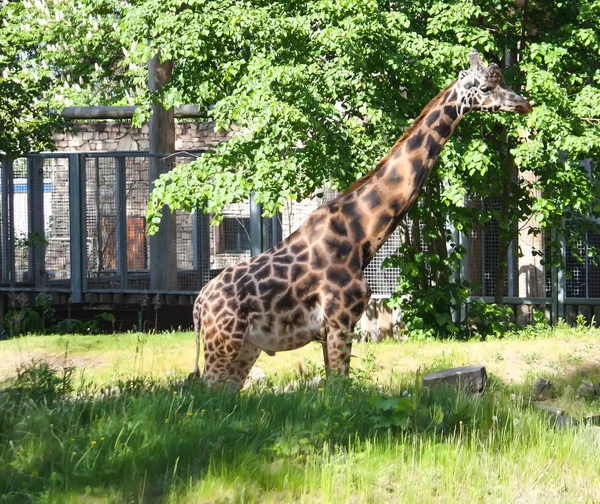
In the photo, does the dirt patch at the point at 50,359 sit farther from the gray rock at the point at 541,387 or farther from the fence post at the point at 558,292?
the fence post at the point at 558,292

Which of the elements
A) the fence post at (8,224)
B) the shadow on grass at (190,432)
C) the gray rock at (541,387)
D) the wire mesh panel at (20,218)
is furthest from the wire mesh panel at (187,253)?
the shadow on grass at (190,432)

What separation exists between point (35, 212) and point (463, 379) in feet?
37.6

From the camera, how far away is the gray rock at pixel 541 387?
31.0 feet

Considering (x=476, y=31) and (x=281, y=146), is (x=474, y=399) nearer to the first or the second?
(x=281, y=146)

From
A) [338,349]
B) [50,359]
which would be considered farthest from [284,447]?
[50,359]

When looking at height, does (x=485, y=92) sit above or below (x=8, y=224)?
above

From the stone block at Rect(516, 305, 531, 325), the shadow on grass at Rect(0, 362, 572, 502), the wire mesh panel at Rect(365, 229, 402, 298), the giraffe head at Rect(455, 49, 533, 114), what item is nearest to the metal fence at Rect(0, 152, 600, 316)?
the stone block at Rect(516, 305, 531, 325)

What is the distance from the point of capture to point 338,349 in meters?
7.61

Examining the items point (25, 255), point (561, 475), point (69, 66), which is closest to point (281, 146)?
point (561, 475)

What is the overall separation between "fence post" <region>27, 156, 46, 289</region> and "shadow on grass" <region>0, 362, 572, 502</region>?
10837 millimetres

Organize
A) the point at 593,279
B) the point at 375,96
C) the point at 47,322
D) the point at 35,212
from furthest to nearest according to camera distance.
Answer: the point at 35,212 < the point at 47,322 < the point at 593,279 < the point at 375,96

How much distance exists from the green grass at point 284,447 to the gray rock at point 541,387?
203 centimetres

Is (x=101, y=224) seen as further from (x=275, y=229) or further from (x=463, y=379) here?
(x=463, y=379)

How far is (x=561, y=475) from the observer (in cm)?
568
